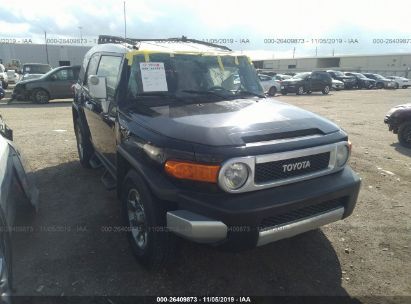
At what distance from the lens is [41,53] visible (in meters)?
48.0

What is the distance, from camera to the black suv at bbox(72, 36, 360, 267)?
2.47 meters

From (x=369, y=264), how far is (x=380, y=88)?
121 ft

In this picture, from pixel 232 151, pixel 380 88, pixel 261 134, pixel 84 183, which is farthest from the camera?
pixel 380 88

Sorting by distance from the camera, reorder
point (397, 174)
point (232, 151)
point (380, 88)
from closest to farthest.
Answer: point (232, 151), point (397, 174), point (380, 88)

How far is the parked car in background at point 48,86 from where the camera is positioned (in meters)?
16.3

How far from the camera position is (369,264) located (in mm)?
3283

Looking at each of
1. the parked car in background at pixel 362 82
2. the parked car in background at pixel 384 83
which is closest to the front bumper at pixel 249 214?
the parked car in background at pixel 362 82

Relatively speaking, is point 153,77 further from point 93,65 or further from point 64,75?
point 64,75

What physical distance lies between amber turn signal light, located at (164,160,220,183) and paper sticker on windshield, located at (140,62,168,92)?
120 cm

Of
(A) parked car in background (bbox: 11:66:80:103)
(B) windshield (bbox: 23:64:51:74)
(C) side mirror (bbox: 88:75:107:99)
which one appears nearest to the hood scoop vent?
(C) side mirror (bbox: 88:75:107:99)

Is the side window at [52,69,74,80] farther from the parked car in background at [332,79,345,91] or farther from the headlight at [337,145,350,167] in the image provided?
the parked car in background at [332,79,345,91]

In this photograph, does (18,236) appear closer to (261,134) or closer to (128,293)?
(128,293)

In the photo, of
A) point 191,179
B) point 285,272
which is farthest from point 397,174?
point 191,179

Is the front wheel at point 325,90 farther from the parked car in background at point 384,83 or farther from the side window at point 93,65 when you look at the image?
the side window at point 93,65
